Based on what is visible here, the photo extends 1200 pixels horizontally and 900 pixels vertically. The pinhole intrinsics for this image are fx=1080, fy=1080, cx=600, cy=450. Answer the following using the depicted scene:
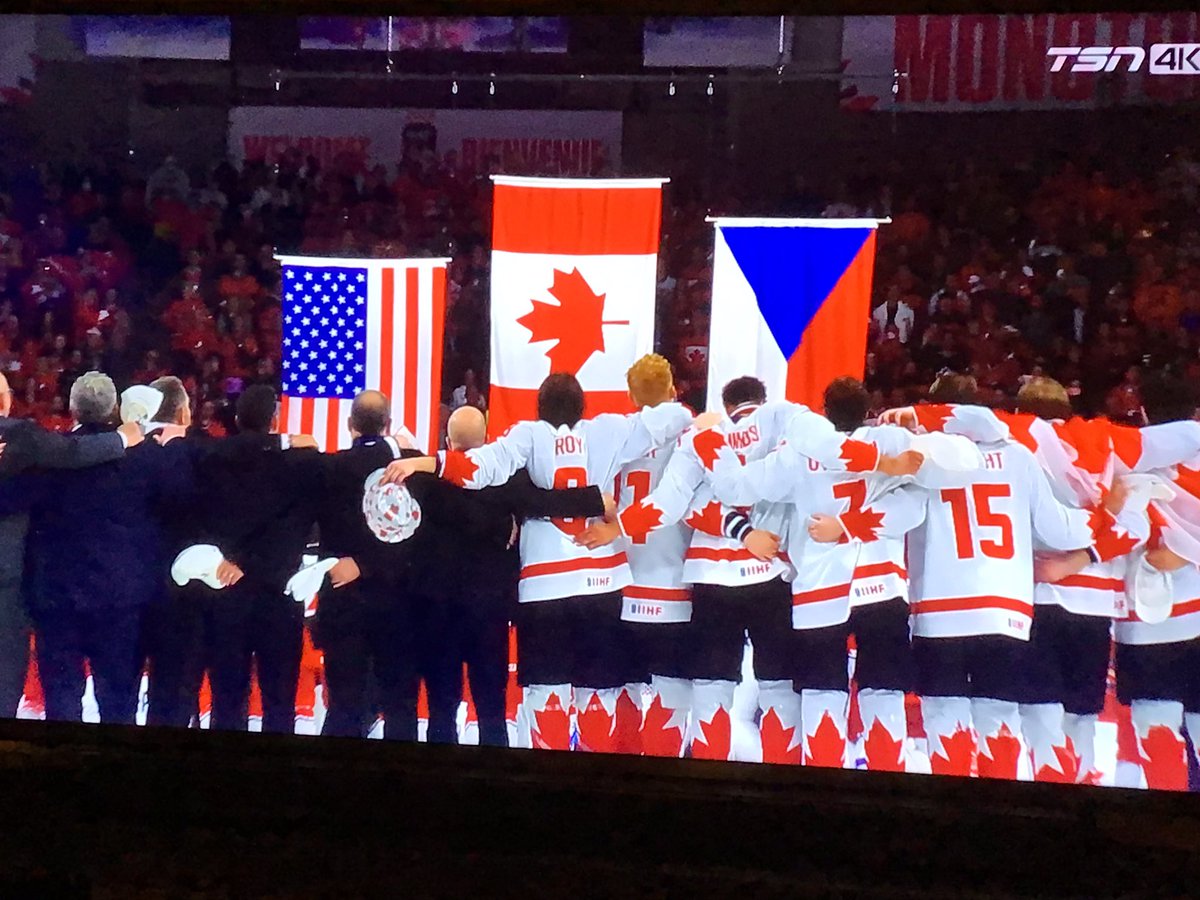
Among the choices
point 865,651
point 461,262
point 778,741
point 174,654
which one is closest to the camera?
point 865,651

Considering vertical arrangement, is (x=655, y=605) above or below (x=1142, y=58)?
below

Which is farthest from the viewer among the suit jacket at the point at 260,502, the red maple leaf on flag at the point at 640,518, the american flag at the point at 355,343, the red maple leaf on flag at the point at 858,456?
the american flag at the point at 355,343

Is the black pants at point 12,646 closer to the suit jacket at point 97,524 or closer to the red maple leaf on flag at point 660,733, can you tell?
the suit jacket at point 97,524

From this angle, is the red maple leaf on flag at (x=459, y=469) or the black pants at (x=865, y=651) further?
the red maple leaf on flag at (x=459, y=469)

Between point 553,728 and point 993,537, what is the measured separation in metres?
1.42

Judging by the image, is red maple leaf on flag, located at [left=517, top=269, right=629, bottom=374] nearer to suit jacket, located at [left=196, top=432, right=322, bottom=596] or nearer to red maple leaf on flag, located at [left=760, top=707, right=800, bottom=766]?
suit jacket, located at [left=196, top=432, right=322, bottom=596]

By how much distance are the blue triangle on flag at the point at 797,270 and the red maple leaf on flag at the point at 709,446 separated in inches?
15.4

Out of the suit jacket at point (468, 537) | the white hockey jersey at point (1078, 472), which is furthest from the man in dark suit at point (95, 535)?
the white hockey jersey at point (1078, 472)

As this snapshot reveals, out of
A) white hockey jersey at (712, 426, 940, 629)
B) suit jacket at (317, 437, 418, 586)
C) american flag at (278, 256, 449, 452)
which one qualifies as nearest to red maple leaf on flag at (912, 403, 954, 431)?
white hockey jersey at (712, 426, 940, 629)

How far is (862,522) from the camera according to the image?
308cm

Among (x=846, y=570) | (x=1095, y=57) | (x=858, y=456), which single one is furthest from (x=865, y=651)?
(x=1095, y=57)

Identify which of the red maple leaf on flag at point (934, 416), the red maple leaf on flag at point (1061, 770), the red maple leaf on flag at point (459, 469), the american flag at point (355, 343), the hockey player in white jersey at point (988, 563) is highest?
the american flag at point (355, 343)

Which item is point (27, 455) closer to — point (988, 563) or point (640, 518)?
point (640, 518)

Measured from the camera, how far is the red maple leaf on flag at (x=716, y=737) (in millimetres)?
3268
